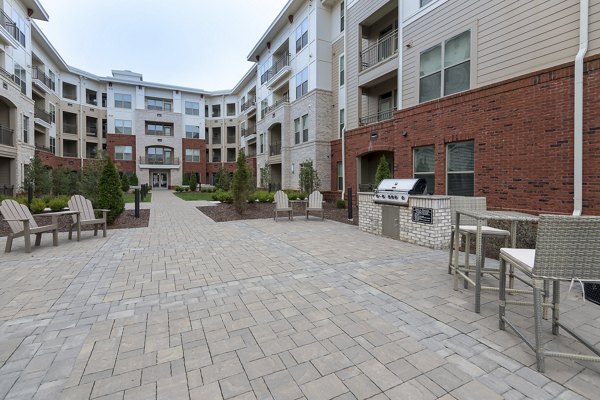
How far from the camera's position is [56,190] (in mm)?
18953

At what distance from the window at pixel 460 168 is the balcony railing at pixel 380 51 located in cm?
623

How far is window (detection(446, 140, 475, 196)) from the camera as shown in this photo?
9.19 metres

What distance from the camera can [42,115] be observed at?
27.4m

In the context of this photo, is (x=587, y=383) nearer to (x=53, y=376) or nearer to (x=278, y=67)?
(x=53, y=376)

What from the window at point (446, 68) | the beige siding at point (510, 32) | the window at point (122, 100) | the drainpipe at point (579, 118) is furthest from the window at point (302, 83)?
the window at point (122, 100)

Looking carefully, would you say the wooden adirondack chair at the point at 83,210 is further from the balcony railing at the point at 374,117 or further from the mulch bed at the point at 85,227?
the balcony railing at the point at 374,117

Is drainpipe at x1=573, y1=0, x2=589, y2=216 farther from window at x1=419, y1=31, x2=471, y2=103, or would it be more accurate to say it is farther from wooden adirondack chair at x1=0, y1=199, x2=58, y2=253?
wooden adirondack chair at x1=0, y1=199, x2=58, y2=253

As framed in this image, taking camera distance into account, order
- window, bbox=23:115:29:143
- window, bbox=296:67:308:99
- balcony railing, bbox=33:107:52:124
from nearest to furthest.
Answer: window, bbox=296:67:308:99 → window, bbox=23:115:29:143 → balcony railing, bbox=33:107:52:124

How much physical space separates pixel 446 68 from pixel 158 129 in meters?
41.2

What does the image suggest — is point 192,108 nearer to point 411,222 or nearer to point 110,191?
point 110,191

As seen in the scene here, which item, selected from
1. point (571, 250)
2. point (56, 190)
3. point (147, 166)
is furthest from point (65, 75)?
point (571, 250)

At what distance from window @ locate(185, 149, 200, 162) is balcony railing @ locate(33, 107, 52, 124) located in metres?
16.4

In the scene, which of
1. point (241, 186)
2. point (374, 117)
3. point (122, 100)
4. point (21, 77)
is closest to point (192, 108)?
point (122, 100)

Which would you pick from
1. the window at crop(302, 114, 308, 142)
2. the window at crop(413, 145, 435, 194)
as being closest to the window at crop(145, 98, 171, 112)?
the window at crop(302, 114, 308, 142)
